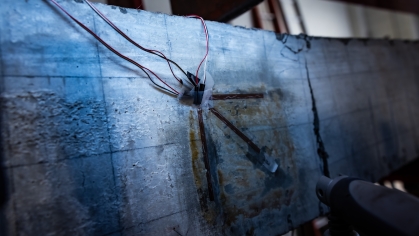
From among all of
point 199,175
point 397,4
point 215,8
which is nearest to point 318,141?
point 199,175

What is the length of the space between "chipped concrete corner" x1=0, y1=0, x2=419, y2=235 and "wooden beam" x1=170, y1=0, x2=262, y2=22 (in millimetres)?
206

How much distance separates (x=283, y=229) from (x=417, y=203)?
2.80 ft

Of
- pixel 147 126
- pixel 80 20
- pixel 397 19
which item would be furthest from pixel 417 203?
pixel 397 19

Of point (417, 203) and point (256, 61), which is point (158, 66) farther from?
point (417, 203)

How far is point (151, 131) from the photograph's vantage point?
1.37 meters

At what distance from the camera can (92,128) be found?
122 cm

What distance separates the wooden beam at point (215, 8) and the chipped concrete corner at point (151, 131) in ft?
0.67

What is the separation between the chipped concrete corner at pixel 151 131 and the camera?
3.56 ft

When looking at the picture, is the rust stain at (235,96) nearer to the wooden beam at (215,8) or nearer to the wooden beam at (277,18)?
the wooden beam at (215,8)

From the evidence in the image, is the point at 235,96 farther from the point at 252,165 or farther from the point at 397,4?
the point at 397,4

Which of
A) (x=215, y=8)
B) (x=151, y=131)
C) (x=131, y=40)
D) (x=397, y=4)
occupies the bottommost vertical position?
(x=151, y=131)

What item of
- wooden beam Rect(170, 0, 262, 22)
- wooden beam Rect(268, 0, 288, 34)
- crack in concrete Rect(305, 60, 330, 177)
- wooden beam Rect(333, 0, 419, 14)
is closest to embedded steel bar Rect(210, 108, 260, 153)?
crack in concrete Rect(305, 60, 330, 177)

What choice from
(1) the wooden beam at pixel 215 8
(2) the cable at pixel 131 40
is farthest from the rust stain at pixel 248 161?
(1) the wooden beam at pixel 215 8

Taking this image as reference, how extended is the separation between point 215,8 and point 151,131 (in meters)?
1.13
